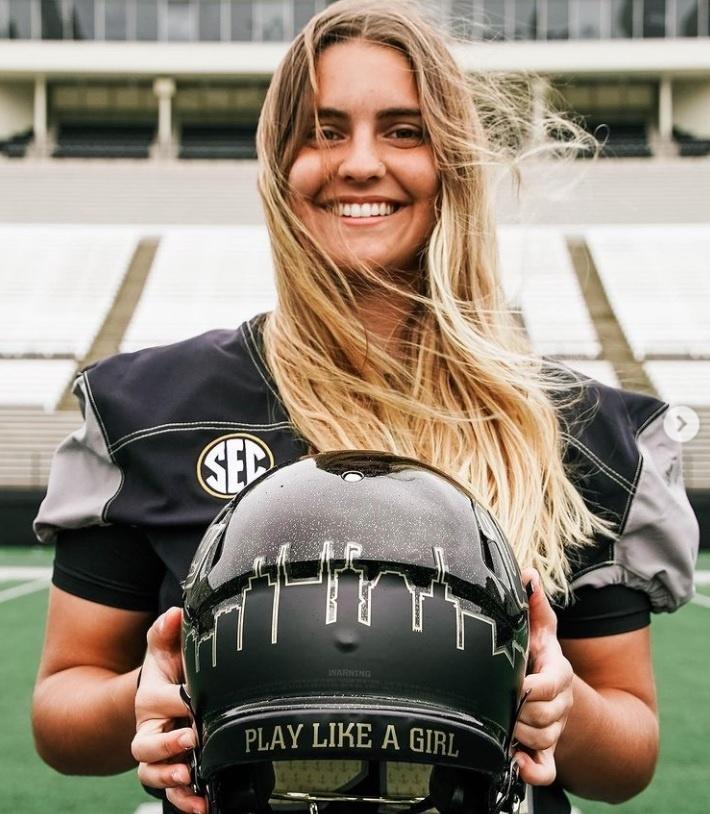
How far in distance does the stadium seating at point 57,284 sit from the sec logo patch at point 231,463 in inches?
601

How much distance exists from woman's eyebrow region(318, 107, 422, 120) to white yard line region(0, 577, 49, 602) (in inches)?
273

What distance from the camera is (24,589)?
8359 millimetres

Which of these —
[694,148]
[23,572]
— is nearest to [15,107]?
[694,148]

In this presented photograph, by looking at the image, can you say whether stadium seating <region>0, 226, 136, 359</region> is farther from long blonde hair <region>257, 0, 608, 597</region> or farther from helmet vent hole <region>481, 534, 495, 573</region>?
helmet vent hole <region>481, 534, 495, 573</region>

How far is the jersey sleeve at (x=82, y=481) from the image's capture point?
4.88 feet

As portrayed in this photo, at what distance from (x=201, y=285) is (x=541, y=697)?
18.6 m

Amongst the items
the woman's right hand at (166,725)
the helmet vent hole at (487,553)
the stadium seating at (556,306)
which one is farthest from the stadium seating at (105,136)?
the helmet vent hole at (487,553)

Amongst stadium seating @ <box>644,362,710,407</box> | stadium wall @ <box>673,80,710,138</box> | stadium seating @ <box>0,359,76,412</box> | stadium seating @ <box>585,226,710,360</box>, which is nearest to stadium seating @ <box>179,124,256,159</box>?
stadium wall @ <box>673,80,710,138</box>

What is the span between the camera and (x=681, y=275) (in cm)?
1922

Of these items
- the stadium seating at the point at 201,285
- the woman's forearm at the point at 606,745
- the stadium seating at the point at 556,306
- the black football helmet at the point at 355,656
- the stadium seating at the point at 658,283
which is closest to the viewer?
the black football helmet at the point at 355,656

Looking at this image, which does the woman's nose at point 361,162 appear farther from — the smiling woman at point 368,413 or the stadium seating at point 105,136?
the stadium seating at point 105,136

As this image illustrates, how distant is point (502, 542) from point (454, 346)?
1.57ft

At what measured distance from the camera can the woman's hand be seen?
3.56 feet

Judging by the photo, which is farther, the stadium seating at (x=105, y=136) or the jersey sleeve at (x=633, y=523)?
the stadium seating at (x=105, y=136)
